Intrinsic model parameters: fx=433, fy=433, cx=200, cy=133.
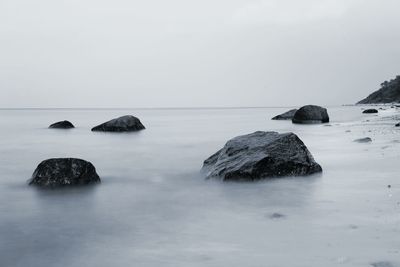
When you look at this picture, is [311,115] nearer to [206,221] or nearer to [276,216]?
[276,216]

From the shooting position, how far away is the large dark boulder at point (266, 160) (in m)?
8.98

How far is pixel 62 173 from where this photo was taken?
28.8 ft

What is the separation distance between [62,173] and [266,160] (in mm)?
4199

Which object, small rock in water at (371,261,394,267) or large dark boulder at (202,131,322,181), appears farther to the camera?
large dark boulder at (202,131,322,181)

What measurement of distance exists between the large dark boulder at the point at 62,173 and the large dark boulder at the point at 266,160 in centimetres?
273

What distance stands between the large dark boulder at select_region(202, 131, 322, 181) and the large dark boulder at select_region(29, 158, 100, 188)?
273 cm

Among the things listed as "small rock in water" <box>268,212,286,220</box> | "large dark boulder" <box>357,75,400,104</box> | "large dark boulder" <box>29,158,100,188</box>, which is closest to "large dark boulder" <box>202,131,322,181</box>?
"small rock in water" <box>268,212,286,220</box>

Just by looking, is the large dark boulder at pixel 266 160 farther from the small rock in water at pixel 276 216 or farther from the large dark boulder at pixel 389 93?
the large dark boulder at pixel 389 93

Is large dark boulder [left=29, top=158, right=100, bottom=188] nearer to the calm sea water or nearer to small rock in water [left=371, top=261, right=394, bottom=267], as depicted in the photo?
the calm sea water

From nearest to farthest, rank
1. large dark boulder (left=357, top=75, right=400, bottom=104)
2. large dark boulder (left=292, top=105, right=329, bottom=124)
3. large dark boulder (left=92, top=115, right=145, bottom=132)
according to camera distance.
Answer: large dark boulder (left=92, top=115, right=145, bottom=132), large dark boulder (left=292, top=105, right=329, bottom=124), large dark boulder (left=357, top=75, right=400, bottom=104)

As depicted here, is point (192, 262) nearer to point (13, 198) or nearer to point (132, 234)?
point (132, 234)

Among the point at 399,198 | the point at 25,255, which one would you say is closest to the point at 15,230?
the point at 25,255

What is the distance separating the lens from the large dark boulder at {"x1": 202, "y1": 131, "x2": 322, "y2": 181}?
29.5 ft

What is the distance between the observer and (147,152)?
1766 centimetres
